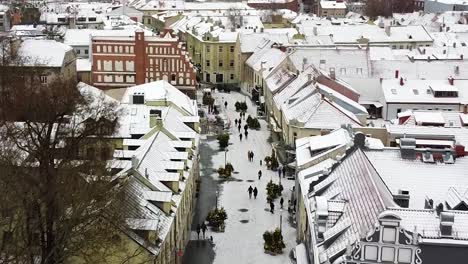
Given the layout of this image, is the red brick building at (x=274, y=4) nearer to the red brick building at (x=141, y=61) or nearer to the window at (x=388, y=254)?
the red brick building at (x=141, y=61)

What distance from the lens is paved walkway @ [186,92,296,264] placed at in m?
42.7

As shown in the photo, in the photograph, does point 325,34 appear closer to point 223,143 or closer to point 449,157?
point 223,143

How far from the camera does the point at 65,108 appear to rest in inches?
1425

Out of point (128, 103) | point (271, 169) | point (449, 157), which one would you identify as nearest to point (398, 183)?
point (449, 157)

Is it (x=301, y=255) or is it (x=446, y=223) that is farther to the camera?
(x=301, y=255)

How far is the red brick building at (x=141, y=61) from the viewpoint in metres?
80.0

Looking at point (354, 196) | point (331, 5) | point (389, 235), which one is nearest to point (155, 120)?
point (354, 196)

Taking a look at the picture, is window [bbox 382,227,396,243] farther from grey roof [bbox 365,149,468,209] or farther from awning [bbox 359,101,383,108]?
awning [bbox 359,101,383,108]

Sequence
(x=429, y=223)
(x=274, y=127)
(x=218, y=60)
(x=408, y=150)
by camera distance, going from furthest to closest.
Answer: (x=218, y=60), (x=274, y=127), (x=408, y=150), (x=429, y=223)

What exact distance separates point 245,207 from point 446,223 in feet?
84.1

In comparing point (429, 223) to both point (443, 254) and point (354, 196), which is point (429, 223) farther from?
point (354, 196)

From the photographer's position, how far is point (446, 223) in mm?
25812

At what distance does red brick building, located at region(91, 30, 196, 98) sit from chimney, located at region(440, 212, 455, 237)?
184 feet

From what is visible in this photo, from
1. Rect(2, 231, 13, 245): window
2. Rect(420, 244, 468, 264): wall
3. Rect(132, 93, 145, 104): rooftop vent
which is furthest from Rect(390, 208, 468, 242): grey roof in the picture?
Rect(132, 93, 145, 104): rooftop vent
